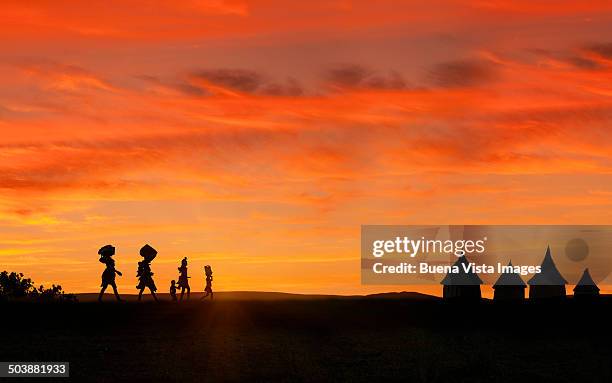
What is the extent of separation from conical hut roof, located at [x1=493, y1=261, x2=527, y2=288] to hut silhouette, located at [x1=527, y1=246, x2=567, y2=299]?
3.36 meters

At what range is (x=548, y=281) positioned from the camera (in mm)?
113125

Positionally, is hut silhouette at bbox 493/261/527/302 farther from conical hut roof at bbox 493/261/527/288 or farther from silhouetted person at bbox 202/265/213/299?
silhouetted person at bbox 202/265/213/299

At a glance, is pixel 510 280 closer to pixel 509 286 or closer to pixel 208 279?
pixel 509 286

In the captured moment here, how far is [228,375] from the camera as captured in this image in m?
29.8

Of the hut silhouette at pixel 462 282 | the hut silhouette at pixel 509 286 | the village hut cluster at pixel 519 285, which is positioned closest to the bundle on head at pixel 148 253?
the village hut cluster at pixel 519 285

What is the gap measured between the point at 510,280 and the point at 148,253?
71.3m

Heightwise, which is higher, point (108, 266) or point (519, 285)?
point (519, 285)

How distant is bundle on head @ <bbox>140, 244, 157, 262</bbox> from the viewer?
5412 cm

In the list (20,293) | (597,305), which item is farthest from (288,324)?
(20,293)

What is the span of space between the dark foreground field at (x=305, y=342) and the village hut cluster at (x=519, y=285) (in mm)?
43296

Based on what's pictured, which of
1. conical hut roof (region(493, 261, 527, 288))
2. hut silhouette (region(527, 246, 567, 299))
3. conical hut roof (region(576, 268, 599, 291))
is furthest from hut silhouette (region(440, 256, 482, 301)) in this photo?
conical hut roof (region(493, 261, 527, 288))

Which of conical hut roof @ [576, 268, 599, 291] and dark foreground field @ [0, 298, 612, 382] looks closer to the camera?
dark foreground field @ [0, 298, 612, 382]

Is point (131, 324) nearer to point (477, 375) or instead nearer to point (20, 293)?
point (477, 375)

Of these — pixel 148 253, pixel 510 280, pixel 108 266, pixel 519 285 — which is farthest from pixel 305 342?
pixel 519 285
